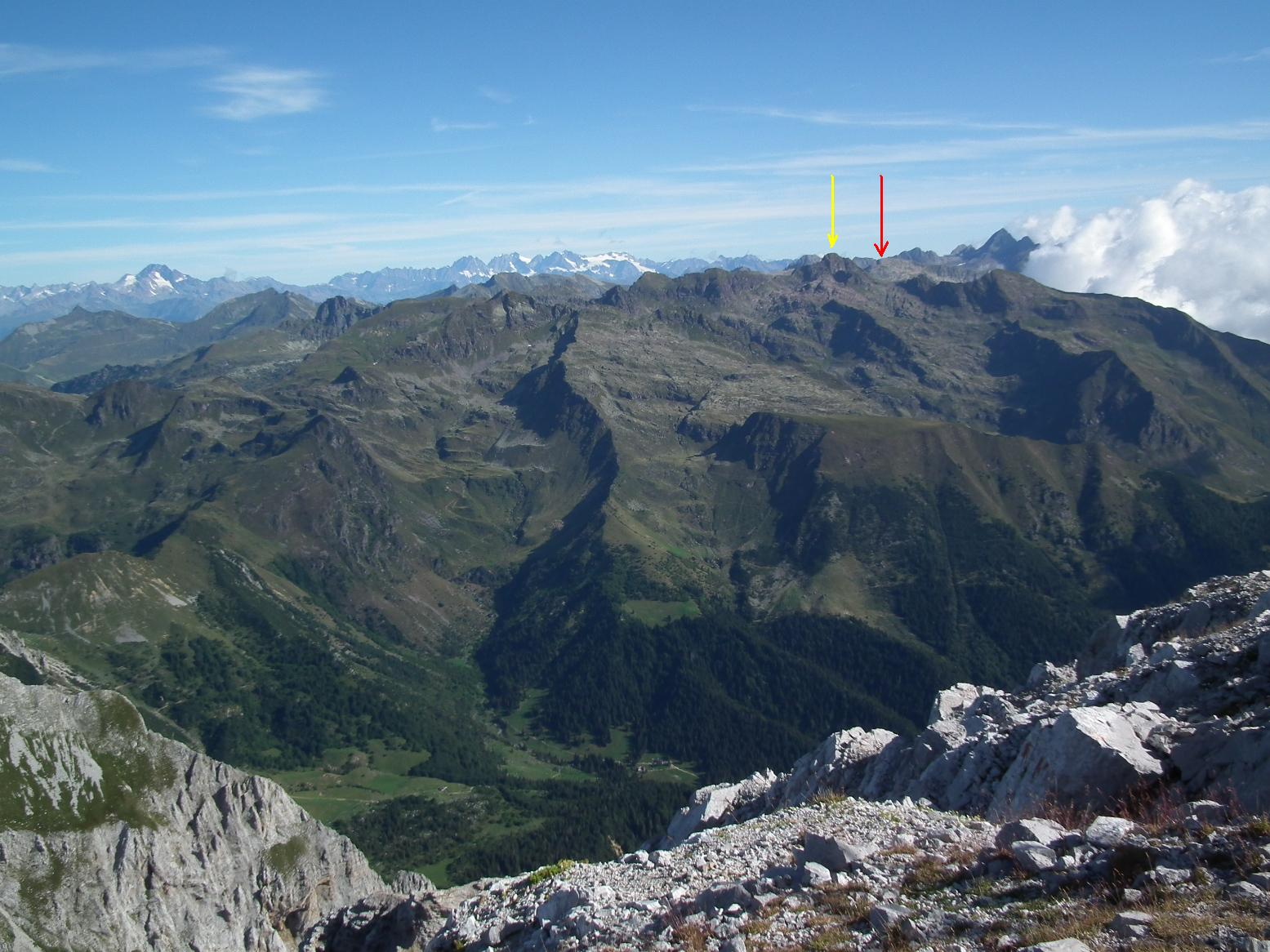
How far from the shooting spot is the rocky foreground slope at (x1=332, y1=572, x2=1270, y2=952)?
1912cm

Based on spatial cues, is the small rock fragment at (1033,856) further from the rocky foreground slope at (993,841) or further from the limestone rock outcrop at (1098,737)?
the limestone rock outcrop at (1098,737)

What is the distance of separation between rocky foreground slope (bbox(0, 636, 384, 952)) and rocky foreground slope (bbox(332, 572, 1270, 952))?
77321 millimetres

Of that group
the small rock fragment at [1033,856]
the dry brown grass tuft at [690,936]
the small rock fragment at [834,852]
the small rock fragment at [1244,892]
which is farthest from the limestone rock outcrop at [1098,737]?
the dry brown grass tuft at [690,936]

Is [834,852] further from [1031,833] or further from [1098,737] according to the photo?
[1098,737]

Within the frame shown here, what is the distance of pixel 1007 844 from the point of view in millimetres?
23656

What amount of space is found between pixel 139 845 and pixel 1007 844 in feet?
417

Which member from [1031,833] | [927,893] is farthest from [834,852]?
[1031,833]

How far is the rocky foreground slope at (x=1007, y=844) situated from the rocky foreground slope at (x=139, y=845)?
3044 inches

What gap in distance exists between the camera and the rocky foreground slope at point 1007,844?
19.1 meters

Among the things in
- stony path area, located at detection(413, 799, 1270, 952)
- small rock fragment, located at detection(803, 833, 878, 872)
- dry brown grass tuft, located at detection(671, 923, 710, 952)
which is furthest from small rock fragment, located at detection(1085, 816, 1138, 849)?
dry brown grass tuft, located at detection(671, 923, 710, 952)

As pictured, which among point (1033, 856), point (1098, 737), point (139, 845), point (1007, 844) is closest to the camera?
point (1033, 856)

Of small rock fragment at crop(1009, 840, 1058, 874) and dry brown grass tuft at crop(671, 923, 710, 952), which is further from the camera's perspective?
dry brown grass tuft at crop(671, 923, 710, 952)

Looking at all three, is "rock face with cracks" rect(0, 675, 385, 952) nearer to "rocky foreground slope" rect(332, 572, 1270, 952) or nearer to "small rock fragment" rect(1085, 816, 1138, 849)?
"rocky foreground slope" rect(332, 572, 1270, 952)

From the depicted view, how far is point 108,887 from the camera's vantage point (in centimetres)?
11125
